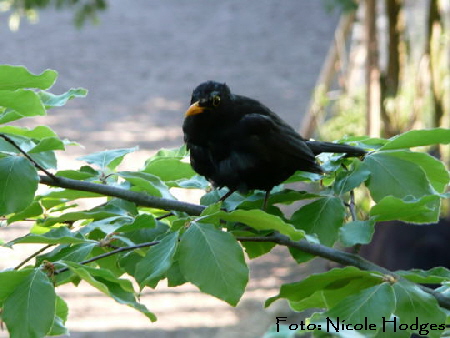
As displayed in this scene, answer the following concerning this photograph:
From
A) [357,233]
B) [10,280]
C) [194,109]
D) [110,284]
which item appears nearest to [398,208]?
[357,233]

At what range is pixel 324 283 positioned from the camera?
97cm

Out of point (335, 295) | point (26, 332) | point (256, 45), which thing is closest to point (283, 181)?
point (335, 295)

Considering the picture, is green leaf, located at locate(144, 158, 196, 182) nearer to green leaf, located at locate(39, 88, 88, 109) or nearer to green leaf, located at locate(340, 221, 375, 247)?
green leaf, located at locate(39, 88, 88, 109)

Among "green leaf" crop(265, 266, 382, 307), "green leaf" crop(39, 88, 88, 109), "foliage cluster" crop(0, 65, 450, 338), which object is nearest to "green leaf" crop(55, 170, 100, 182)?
"foliage cluster" crop(0, 65, 450, 338)

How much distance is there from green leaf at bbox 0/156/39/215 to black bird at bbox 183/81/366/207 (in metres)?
0.42

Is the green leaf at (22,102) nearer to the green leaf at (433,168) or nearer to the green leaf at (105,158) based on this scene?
the green leaf at (105,158)

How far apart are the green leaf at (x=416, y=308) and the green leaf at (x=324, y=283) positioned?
0.03m

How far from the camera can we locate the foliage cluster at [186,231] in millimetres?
913

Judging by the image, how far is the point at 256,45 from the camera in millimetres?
9727

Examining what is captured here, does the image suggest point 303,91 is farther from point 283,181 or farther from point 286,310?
point 283,181

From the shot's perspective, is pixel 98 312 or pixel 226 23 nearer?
pixel 98 312

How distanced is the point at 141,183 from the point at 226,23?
9.54 meters

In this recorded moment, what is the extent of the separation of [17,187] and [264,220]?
1.09ft

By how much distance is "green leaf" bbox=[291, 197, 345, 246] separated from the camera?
1.10 meters
